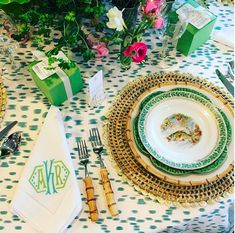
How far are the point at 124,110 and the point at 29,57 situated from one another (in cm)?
38

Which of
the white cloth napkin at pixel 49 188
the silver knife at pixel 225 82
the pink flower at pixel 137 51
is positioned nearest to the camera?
the white cloth napkin at pixel 49 188

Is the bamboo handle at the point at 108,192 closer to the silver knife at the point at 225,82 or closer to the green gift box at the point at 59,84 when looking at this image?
the green gift box at the point at 59,84

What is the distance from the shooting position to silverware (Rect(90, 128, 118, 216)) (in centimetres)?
94

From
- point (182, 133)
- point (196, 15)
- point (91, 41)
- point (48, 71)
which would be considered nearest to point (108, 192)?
point (182, 133)

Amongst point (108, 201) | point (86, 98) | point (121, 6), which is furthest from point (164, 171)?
point (121, 6)

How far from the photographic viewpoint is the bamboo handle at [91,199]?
0.93 m

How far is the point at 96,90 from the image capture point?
1084 mm

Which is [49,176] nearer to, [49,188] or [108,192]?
[49,188]

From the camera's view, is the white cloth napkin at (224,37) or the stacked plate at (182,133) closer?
the stacked plate at (182,133)

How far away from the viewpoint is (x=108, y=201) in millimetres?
947

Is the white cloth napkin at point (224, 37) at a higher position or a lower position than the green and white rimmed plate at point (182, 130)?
higher

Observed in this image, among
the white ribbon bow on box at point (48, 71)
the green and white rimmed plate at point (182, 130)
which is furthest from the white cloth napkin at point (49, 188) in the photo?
the green and white rimmed plate at point (182, 130)

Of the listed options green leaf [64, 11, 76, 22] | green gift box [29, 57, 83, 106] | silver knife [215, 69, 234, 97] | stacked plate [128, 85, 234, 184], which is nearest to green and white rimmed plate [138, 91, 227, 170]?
stacked plate [128, 85, 234, 184]

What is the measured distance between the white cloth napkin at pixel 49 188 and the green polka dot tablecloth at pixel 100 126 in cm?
3
